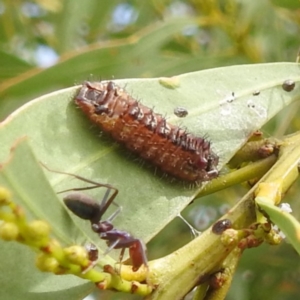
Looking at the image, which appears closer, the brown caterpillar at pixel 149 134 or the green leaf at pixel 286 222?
the green leaf at pixel 286 222

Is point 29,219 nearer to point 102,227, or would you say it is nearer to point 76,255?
point 76,255

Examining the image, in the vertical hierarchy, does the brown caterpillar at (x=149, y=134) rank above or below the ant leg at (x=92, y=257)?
below

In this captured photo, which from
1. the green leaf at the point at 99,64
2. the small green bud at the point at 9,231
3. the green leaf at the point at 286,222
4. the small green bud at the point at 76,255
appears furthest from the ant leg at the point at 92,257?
the green leaf at the point at 99,64

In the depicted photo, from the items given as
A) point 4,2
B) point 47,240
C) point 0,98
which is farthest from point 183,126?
point 4,2

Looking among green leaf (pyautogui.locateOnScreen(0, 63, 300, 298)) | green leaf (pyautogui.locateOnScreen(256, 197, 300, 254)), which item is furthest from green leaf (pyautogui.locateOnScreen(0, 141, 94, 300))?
green leaf (pyautogui.locateOnScreen(256, 197, 300, 254))

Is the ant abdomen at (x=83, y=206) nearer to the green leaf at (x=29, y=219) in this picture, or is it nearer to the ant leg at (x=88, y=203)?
the ant leg at (x=88, y=203)

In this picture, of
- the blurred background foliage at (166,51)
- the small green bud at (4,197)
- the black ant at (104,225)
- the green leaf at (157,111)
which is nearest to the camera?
the small green bud at (4,197)

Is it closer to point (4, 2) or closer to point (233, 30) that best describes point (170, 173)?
point (233, 30)
